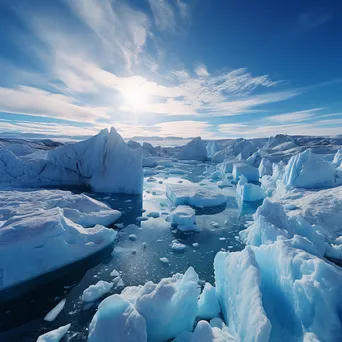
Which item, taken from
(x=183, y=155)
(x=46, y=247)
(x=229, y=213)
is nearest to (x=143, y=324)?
(x=46, y=247)

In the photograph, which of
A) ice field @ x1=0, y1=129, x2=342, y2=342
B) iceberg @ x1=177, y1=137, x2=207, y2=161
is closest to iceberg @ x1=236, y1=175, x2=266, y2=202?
ice field @ x1=0, y1=129, x2=342, y2=342

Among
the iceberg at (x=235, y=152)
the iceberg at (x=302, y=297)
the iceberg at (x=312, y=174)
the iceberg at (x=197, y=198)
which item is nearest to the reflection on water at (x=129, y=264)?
the iceberg at (x=197, y=198)

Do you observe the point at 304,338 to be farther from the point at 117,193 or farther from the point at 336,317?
the point at 117,193

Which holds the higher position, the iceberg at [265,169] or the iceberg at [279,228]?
the iceberg at [279,228]

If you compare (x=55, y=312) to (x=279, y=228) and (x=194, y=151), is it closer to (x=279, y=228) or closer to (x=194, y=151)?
(x=279, y=228)

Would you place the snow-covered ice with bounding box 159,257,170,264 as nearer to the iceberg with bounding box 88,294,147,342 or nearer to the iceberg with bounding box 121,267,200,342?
the iceberg with bounding box 121,267,200,342

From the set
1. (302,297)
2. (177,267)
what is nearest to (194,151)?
(177,267)

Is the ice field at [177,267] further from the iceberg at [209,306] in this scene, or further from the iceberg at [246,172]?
the iceberg at [246,172]
